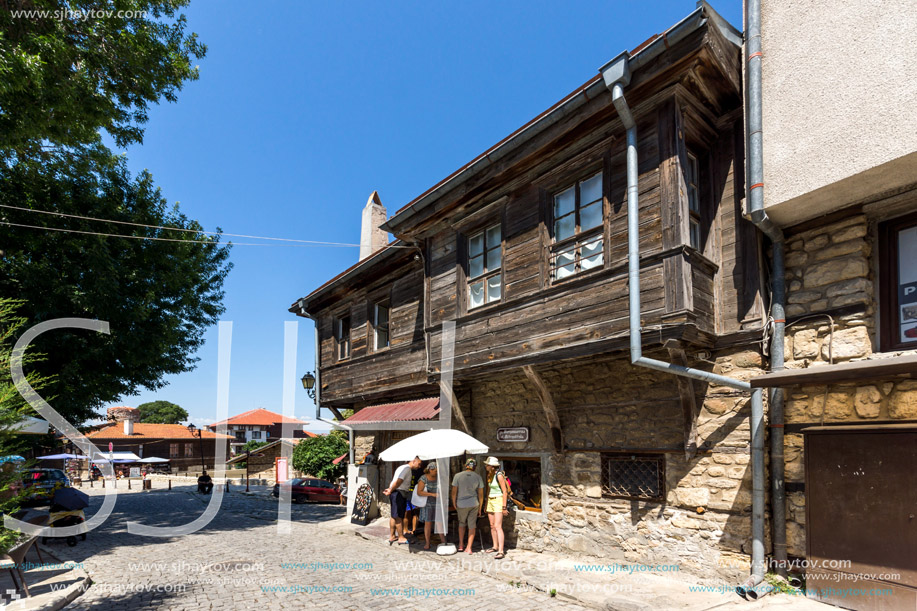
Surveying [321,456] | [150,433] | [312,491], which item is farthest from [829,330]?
[150,433]

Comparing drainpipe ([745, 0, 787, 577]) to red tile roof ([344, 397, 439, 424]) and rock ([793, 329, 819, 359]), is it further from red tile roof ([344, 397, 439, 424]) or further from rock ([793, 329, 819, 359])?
red tile roof ([344, 397, 439, 424])

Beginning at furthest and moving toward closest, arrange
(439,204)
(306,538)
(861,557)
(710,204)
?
1. (306,538)
2. (439,204)
3. (710,204)
4. (861,557)

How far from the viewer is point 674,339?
5977mm

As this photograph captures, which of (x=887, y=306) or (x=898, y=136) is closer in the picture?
(x=898, y=136)

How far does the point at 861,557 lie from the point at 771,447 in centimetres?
121

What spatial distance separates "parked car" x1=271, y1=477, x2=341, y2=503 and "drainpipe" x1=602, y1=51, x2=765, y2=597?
18.2 metres

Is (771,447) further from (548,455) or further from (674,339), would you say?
(548,455)

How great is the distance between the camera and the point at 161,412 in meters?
80.4

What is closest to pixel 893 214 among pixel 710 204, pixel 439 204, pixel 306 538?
pixel 710 204

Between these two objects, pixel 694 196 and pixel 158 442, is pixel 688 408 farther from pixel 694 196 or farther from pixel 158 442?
pixel 158 442

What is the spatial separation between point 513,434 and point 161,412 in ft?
281

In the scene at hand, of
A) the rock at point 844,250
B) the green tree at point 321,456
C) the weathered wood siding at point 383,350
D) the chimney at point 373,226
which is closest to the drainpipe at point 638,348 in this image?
the rock at point 844,250

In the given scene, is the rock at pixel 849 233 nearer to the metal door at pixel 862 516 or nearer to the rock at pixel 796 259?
the rock at pixel 796 259

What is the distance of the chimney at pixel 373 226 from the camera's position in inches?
618
